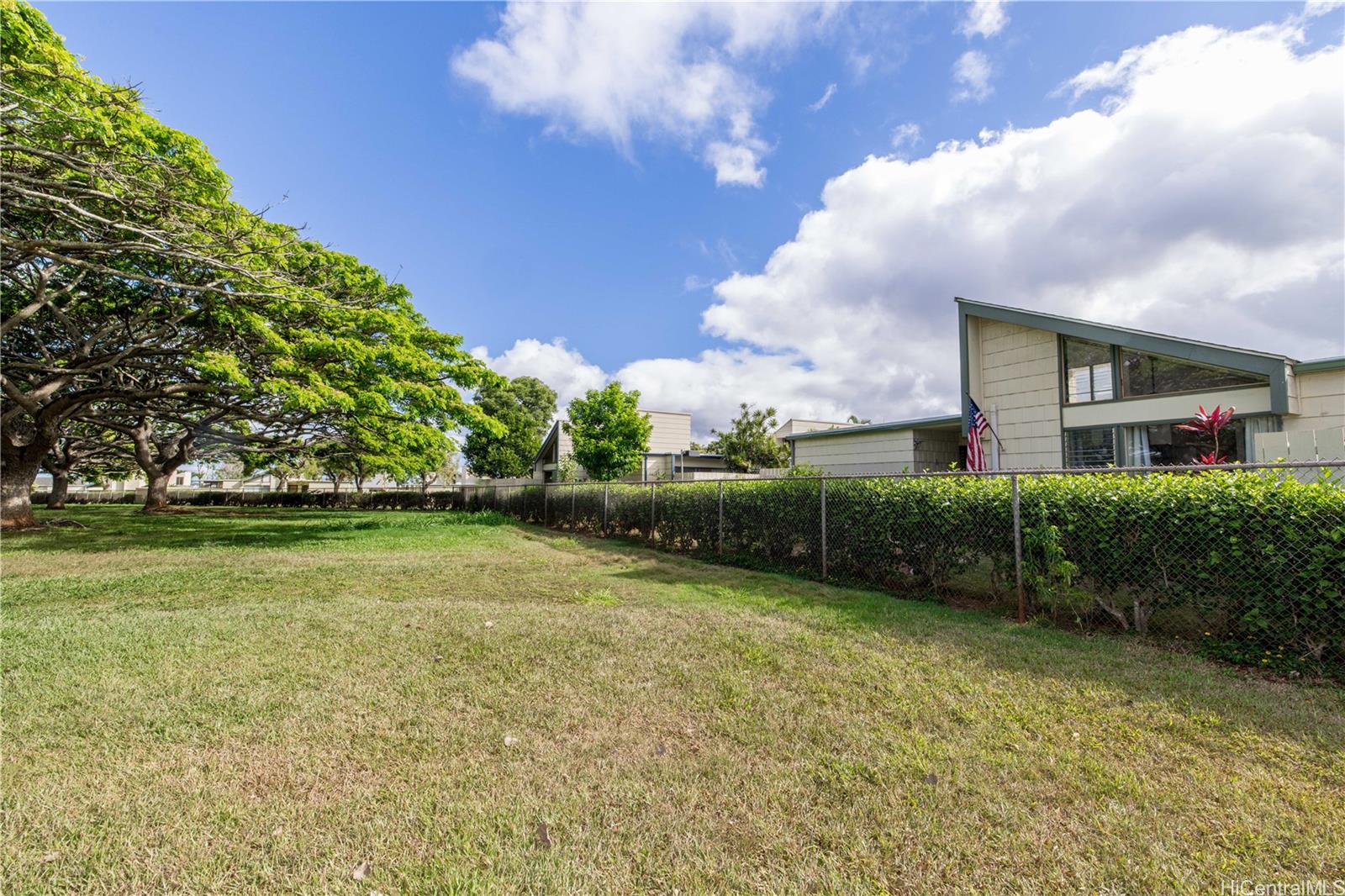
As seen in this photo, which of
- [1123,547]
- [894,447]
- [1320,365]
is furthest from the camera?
[894,447]

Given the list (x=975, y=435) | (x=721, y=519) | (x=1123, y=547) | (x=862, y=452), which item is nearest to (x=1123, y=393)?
(x=975, y=435)

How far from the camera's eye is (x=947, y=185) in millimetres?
9086

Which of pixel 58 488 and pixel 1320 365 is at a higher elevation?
pixel 1320 365

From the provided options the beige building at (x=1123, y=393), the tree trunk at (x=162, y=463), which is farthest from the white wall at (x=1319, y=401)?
the tree trunk at (x=162, y=463)

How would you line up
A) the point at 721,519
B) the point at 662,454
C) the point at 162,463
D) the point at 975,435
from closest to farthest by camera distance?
the point at 721,519 → the point at 975,435 → the point at 162,463 → the point at 662,454

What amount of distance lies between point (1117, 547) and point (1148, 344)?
5911 millimetres

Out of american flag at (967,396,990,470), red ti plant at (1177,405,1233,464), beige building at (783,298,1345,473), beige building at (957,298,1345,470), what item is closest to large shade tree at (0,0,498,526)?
american flag at (967,396,990,470)

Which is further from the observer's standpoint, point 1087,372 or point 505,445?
point 505,445

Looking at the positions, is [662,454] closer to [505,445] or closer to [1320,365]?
[505,445]

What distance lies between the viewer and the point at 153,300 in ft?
36.9

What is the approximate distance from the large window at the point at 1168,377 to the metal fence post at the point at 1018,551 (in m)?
5.58

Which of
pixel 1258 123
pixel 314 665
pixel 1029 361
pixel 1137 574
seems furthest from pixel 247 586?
pixel 1258 123

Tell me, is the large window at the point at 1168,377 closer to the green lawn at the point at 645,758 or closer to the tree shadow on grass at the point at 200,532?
the green lawn at the point at 645,758

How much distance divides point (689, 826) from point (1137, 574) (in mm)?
4514
